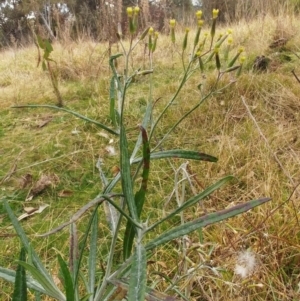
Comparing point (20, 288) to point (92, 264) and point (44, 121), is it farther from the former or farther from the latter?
point (44, 121)

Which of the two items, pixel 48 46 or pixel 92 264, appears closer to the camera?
pixel 92 264

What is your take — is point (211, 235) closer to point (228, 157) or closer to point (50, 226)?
→ point (228, 157)

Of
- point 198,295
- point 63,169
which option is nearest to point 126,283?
point 198,295

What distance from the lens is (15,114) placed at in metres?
2.64

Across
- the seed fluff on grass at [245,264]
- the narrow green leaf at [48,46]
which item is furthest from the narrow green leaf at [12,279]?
the narrow green leaf at [48,46]

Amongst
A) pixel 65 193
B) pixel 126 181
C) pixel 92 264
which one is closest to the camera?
pixel 126 181

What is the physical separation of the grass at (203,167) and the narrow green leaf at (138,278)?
26 centimetres

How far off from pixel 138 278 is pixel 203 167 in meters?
1.19

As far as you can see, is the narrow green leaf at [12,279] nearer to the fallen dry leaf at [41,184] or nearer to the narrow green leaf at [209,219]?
the narrow green leaf at [209,219]

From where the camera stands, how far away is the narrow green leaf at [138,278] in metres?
0.48

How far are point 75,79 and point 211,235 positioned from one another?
2503 millimetres

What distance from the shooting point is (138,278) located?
497 mm

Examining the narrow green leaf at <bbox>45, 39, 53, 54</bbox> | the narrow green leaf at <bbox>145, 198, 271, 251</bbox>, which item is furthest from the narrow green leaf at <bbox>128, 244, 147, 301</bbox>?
the narrow green leaf at <bbox>45, 39, 53, 54</bbox>

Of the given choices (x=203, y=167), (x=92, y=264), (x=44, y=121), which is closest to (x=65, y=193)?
(x=203, y=167)
